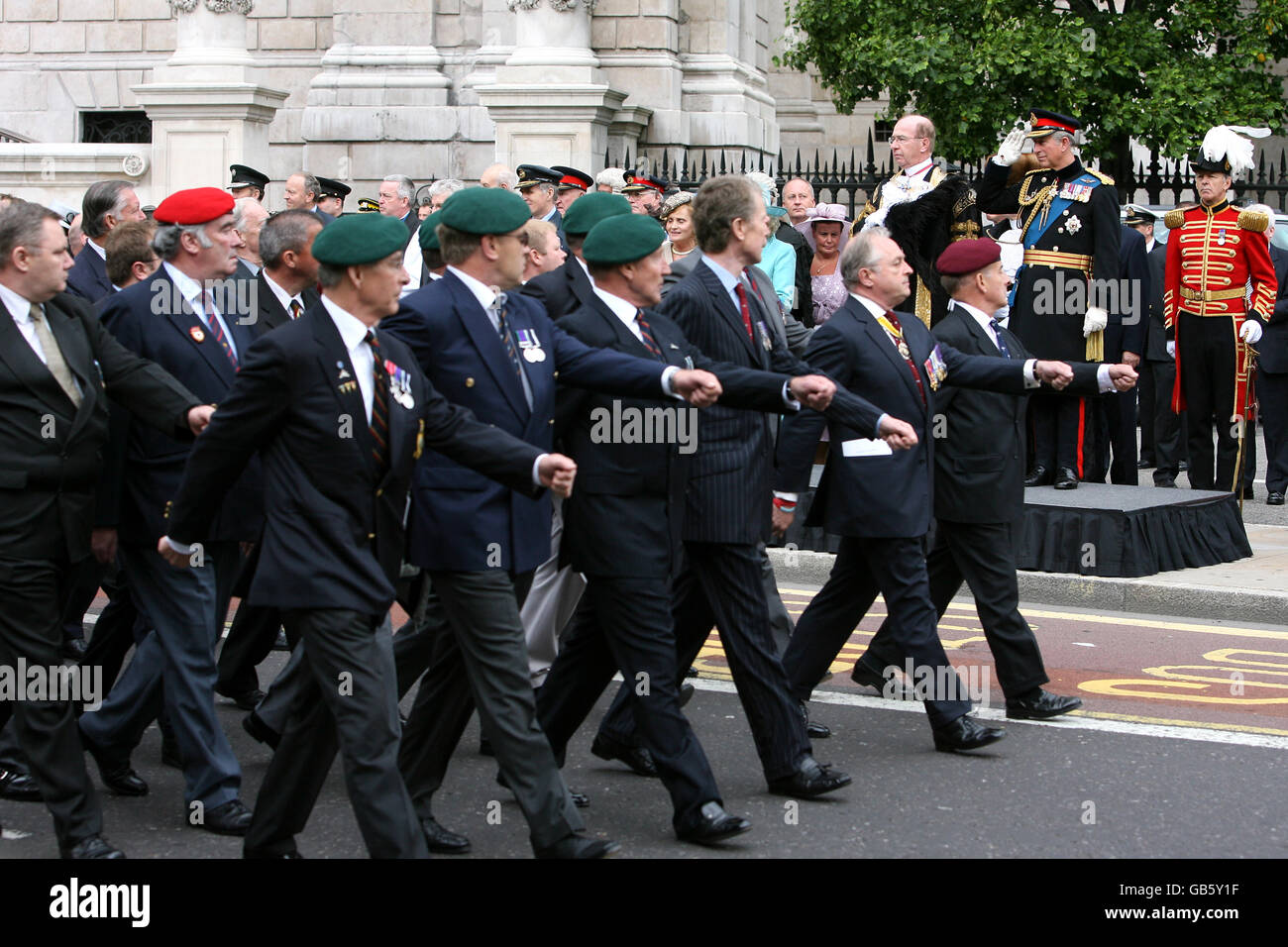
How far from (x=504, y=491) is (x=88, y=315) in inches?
59.7

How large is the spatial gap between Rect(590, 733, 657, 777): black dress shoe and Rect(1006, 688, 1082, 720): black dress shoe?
5.22 ft

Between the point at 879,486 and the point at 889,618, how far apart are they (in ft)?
1.88

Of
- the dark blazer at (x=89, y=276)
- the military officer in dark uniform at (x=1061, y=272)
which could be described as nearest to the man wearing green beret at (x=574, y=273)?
the dark blazer at (x=89, y=276)

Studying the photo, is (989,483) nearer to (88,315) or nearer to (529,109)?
(88,315)

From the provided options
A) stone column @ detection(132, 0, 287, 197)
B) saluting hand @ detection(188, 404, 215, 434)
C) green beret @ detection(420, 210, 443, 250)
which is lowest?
saluting hand @ detection(188, 404, 215, 434)

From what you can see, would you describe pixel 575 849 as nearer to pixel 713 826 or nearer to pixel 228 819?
pixel 713 826

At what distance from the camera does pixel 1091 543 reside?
10102mm

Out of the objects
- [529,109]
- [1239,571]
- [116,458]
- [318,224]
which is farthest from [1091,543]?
A: [529,109]

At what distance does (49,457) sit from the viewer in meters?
5.70

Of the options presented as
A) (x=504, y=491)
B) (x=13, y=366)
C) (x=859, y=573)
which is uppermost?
(x=13, y=366)

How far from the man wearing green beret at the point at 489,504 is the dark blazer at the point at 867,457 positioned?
1281 millimetres

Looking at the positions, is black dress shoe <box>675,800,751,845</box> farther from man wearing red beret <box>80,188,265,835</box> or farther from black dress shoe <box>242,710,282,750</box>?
black dress shoe <box>242,710,282,750</box>

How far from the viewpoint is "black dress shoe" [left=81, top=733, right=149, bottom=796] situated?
6438 millimetres

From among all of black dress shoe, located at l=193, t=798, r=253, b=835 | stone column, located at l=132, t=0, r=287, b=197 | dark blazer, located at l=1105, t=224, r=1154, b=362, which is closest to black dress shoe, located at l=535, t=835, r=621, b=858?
black dress shoe, located at l=193, t=798, r=253, b=835
